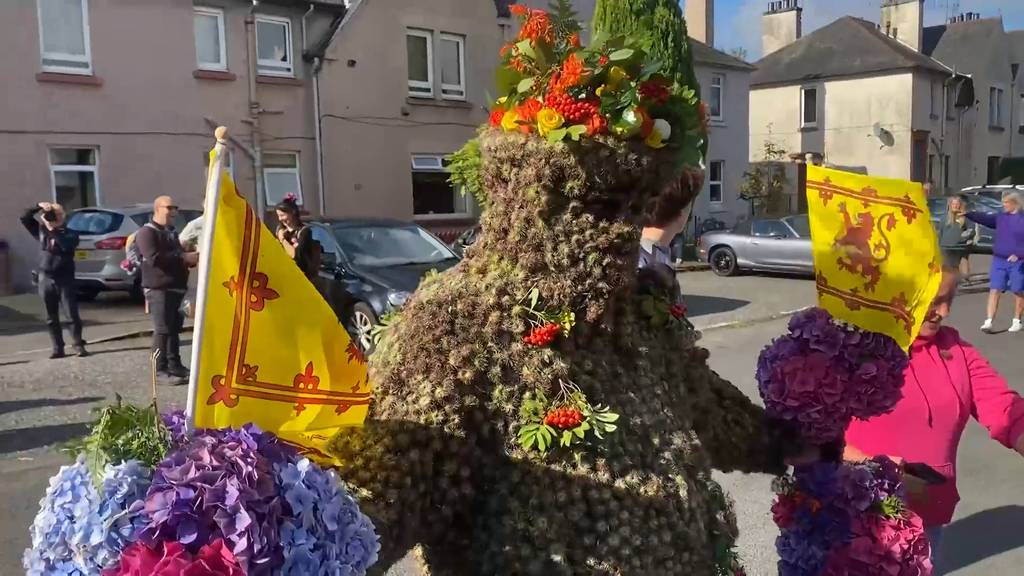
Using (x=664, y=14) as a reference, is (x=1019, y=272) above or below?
below

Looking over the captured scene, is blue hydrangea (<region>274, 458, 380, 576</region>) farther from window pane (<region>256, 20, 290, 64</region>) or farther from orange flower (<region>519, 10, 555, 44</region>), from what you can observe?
window pane (<region>256, 20, 290, 64</region>)

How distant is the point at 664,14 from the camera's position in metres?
13.3

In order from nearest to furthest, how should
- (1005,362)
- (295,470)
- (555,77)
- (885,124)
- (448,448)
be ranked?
(295,470) < (448,448) < (555,77) < (1005,362) < (885,124)

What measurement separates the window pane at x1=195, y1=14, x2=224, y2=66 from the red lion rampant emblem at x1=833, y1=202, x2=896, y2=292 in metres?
15.0

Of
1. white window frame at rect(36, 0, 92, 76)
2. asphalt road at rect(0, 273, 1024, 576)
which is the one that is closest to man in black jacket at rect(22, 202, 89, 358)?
asphalt road at rect(0, 273, 1024, 576)

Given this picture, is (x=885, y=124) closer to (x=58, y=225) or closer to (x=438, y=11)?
(x=438, y=11)

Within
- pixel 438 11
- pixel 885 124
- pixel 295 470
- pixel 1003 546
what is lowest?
pixel 1003 546

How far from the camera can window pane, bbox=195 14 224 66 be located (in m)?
15.3

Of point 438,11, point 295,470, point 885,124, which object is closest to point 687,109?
point 295,470

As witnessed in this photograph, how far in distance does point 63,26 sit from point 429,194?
7.45 metres

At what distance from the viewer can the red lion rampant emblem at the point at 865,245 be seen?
2.22m

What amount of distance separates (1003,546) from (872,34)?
1192 inches

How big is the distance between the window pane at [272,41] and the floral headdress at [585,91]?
15.6 metres

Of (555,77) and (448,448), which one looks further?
(555,77)
